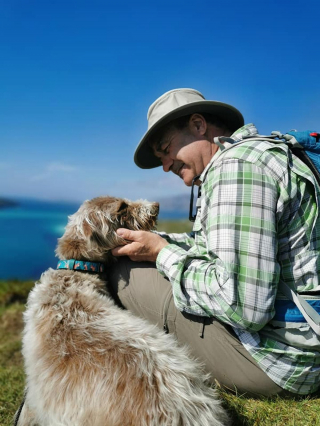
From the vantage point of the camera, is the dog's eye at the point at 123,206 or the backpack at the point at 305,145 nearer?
the backpack at the point at 305,145

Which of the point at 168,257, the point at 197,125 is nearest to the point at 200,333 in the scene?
the point at 168,257

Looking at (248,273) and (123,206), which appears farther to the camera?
(123,206)

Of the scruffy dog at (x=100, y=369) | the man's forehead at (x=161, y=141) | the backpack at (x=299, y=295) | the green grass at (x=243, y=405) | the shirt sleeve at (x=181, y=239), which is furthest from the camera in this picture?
the shirt sleeve at (x=181, y=239)

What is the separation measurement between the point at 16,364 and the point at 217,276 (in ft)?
13.5

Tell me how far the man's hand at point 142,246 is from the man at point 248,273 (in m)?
0.24

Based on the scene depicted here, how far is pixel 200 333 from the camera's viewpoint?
3166mm

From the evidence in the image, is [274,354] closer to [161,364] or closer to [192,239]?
[161,364]

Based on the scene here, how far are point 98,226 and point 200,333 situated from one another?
1.38 m

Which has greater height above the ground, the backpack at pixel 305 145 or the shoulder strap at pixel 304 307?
the backpack at pixel 305 145

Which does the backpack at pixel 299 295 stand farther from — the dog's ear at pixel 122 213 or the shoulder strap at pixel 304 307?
the dog's ear at pixel 122 213

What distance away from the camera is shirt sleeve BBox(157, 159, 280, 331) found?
2600 millimetres

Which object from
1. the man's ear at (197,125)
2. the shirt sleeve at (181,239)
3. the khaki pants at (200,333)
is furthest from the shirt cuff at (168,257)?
the man's ear at (197,125)

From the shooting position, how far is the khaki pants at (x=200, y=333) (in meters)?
3.04

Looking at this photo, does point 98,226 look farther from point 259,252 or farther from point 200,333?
point 259,252
